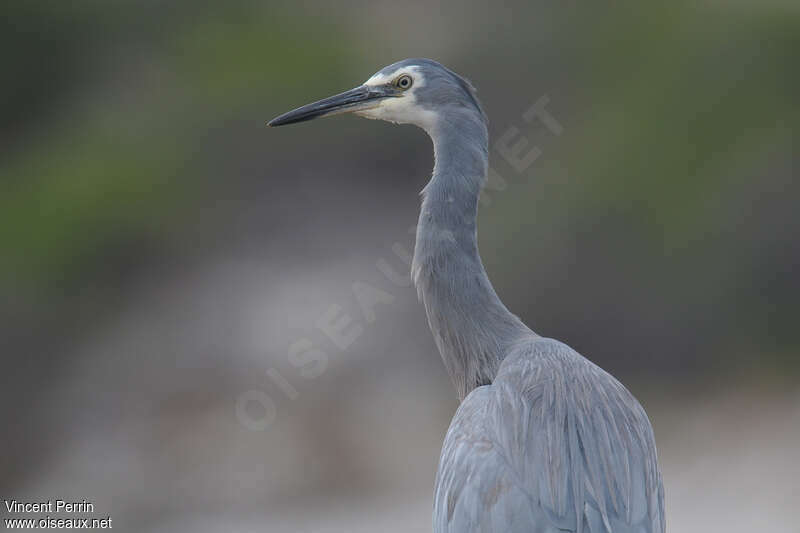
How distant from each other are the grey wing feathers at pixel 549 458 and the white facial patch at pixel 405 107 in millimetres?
860

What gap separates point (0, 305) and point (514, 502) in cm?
662

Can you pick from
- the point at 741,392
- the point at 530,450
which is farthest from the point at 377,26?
the point at 530,450

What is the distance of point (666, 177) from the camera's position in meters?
8.64

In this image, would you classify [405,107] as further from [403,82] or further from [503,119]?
[503,119]

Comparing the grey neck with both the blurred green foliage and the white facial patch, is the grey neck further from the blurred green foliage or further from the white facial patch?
the blurred green foliage

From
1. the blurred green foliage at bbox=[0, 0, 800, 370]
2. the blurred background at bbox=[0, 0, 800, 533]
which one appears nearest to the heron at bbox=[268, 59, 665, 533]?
the blurred background at bbox=[0, 0, 800, 533]

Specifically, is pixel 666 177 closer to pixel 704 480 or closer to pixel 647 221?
pixel 647 221

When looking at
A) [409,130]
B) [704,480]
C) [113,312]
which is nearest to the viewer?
[704,480]

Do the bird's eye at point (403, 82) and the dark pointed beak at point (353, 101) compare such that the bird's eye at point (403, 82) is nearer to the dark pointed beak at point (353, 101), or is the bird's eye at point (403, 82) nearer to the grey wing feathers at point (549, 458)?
the dark pointed beak at point (353, 101)

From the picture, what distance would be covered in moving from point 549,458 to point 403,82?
1362 millimetres

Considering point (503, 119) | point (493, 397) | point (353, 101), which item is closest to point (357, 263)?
point (503, 119)

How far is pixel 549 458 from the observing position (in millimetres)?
2986

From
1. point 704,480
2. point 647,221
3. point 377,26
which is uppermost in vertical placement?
point 377,26

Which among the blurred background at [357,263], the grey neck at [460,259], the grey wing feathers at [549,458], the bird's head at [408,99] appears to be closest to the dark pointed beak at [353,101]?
the bird's head at [408,99]
